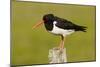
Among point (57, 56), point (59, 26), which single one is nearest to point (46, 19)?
point (59, 26)

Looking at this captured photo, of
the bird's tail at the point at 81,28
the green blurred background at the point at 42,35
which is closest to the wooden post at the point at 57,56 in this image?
the green blurred background at the point at 42,35

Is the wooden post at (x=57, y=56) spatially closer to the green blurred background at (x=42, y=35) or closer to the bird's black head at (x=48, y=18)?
the green blurred background at (x=42, y=35)

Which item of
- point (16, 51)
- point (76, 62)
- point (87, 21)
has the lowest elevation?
point (76, 62)

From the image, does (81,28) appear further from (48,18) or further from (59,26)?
(48,18)

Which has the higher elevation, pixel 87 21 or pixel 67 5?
pixel 67 5

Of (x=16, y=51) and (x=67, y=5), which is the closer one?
(x=16, y=51)

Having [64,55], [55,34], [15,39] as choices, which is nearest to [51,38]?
[55,34]

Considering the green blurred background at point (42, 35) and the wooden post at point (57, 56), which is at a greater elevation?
the green blurred background at point (42, 35)

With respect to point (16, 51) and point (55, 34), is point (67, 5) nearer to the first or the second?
point (55, 34)

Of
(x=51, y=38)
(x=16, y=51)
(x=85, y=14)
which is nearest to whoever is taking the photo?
(x=16, y=51)
